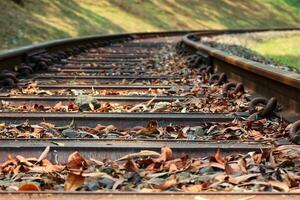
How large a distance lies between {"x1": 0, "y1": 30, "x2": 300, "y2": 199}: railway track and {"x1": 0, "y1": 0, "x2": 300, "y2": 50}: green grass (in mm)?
12926

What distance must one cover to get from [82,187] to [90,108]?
2.33 m

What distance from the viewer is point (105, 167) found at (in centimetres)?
293

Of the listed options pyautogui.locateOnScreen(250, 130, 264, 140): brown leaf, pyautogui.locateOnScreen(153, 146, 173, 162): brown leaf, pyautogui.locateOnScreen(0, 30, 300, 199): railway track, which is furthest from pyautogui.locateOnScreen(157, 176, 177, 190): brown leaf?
pyautogui.locateOnScreen(250, 130, 264, 140): brown leaf

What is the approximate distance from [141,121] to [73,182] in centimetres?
176

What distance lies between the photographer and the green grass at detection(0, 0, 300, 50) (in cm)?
2273

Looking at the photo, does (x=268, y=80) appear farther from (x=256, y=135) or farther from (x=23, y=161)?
(x=23, y=161)

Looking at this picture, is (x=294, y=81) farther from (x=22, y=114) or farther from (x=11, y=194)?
(x=11, y=194)

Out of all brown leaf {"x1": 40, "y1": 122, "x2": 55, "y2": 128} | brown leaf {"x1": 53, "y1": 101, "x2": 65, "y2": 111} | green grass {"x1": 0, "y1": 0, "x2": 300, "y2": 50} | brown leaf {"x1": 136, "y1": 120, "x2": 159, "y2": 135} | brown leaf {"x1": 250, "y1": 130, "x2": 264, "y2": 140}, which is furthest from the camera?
green grass {"x1": 0, "y1": 0, "x2": 300, "y2": 50}

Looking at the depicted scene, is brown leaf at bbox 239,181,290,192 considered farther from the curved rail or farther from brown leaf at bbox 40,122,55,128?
brown leaf at bbox 40,122,55,128

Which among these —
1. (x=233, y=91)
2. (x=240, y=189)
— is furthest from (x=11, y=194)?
(x=233, y=91)

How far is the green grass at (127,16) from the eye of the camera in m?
22.7

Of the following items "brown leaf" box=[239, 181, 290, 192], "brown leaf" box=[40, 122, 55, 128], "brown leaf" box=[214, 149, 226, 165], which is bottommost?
"brown leaf" box=[40, 122, 55, 128]

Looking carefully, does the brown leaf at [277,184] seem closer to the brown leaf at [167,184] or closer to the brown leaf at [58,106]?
the brown leaf at [167,184]

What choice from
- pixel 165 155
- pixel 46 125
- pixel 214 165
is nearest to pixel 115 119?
pixel 46 125
